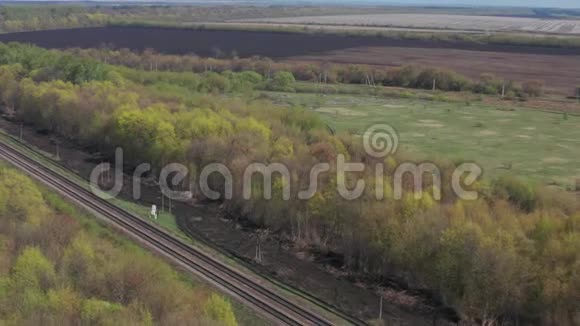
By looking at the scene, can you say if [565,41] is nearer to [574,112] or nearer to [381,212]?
[574,112]

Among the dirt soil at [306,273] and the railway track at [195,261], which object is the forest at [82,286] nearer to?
the railway track at [195,261]

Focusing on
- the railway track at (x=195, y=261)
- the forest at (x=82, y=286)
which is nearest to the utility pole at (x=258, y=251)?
the railway track at (x=195, y=261)

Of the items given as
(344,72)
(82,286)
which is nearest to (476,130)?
(344,72)

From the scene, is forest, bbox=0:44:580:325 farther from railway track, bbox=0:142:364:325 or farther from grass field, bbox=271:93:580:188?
grass field, bbox=271:93:580:188

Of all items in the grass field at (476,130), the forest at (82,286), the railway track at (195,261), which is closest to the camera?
the forest at (82,286)

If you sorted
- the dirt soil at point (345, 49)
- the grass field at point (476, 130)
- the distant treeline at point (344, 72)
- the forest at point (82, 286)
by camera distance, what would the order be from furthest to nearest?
the dirt soil at point (345, 49)
the distant treeline at point (344, 72)
the grass field at point (476, 130)
the forest at point (82, 286)

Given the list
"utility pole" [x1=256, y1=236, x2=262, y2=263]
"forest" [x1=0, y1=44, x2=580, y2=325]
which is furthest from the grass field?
"utility pole" [x1=256, y1=236, x2=262, y2=263]
